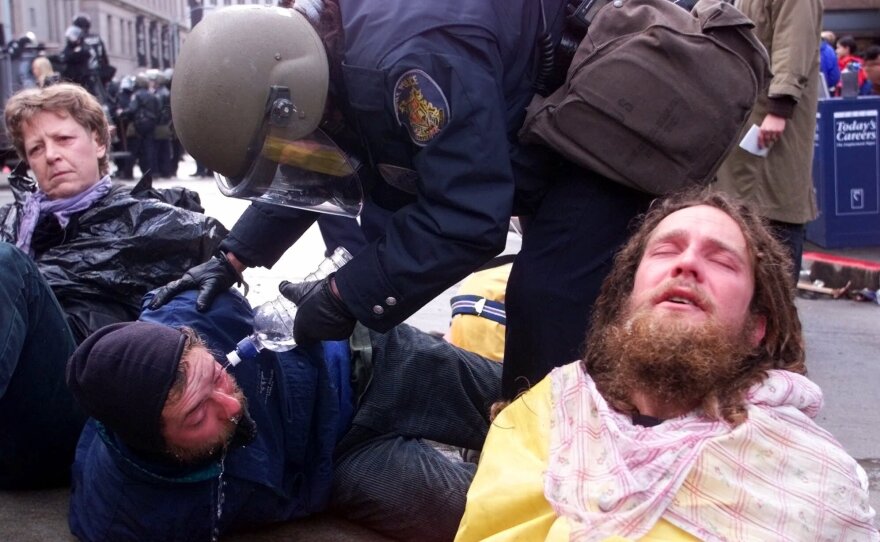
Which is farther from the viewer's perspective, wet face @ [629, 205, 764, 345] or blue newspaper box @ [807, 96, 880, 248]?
blue newspaper box @ [807, 96, 880, 248]

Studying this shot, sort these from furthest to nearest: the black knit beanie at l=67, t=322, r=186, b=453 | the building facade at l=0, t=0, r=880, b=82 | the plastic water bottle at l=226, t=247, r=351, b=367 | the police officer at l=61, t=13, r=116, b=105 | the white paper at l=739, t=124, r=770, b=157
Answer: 1. the building facade at l=0, t=0, r=880, b=82
2. the police officer at l=61, t=13, r=116, b=105
3. the white paper at l=739, t=124, r=770, b=157
4. the plastic water bottle at l=226, t=247, r=351, b=367
5. the black knit beanie at l=67, t=322, r=186, b=453

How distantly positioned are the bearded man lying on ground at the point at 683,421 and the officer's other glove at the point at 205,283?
1.04 meters

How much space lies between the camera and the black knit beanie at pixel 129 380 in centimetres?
237

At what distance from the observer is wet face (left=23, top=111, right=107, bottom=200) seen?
3475 mm

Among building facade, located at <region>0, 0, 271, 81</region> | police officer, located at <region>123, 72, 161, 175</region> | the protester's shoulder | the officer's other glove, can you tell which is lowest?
building facade, located at <region>0, 0, 271, 81</region>

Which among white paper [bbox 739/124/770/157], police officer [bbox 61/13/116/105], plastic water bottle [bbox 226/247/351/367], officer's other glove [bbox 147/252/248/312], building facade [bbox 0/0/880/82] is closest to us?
plastic water bottle [bbox 226/247/351/367]

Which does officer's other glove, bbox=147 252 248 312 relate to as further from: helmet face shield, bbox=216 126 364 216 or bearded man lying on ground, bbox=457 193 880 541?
bearded man lying on ground, bbox=457 193 880 541

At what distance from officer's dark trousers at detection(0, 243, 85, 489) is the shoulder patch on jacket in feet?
3.95

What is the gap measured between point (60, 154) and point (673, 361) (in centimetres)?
232

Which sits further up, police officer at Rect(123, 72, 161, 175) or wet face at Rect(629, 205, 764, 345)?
wet face at Rect(629, 205, 764, 345)

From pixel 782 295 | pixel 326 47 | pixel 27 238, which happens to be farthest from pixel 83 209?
pixel 782 295

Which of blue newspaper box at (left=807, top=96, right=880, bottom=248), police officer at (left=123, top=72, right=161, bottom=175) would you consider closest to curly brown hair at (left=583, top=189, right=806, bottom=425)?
A: blue newspaper box at (left=807, top=96, right=880, bottom=248)

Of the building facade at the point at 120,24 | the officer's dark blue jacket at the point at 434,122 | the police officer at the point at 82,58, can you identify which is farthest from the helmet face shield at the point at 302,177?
the building facade at the point at 120,24

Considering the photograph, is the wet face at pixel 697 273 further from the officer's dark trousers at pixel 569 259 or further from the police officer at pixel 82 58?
the police officer at pixel 82 58
